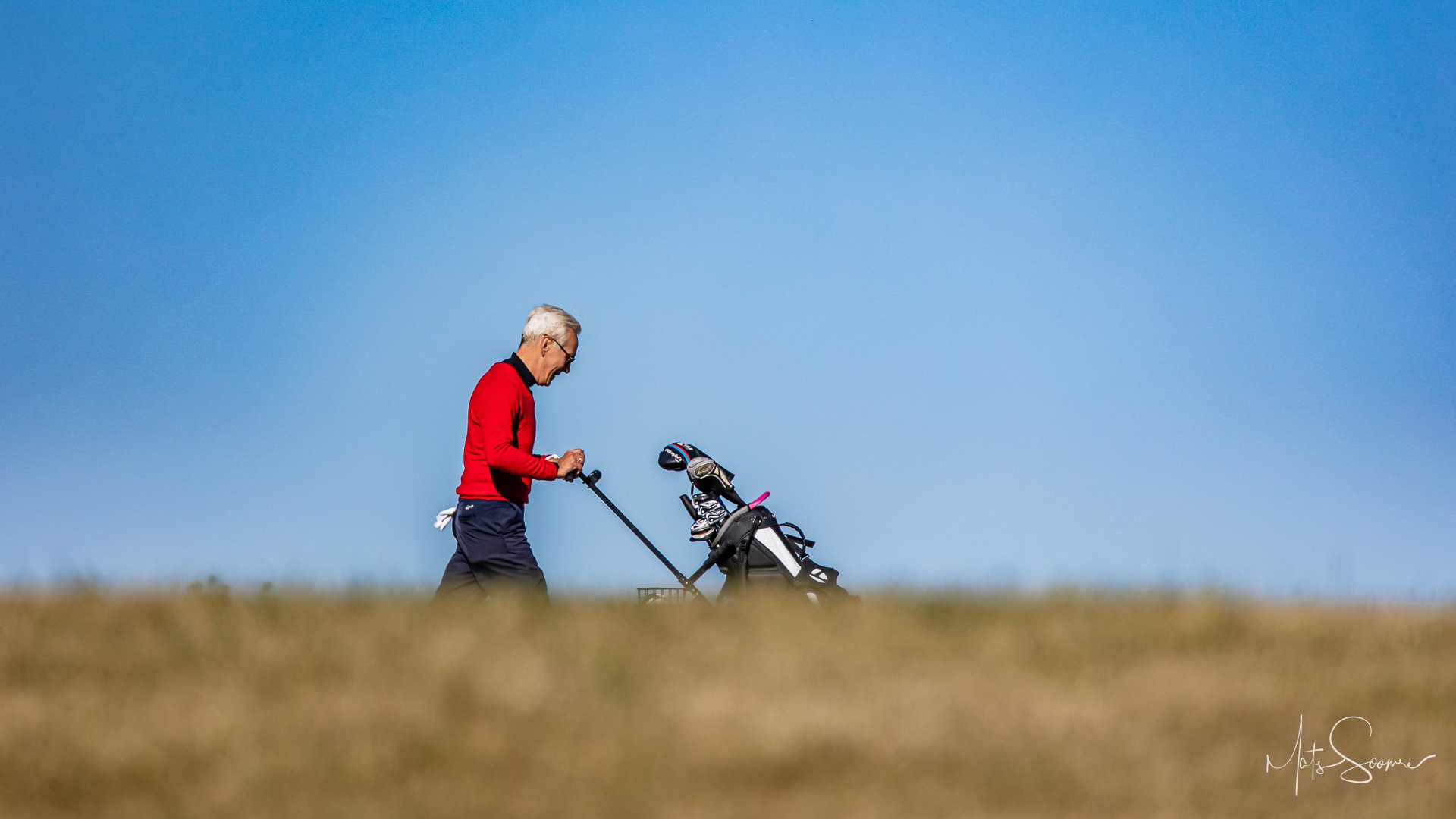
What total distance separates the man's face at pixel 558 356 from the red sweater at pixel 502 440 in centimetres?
16

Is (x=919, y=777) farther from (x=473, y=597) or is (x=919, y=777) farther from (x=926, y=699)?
(x=473, y=597)

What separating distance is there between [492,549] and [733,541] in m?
2.57

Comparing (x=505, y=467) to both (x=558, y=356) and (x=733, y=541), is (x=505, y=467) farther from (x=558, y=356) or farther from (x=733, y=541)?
(x=733, y=541)

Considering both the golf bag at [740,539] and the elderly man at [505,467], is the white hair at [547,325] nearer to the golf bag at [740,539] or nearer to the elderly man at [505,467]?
the elderly man at [505,467]

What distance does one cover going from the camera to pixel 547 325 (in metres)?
9.91

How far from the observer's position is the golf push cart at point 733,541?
36.3ft

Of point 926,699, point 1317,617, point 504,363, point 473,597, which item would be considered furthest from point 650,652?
point 1317,617

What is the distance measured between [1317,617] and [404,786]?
561 centimetres

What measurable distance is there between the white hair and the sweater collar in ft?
0.58

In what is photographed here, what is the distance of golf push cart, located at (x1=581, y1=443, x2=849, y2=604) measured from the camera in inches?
436

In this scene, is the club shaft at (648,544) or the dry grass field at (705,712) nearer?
the dry grass field at (705,712)

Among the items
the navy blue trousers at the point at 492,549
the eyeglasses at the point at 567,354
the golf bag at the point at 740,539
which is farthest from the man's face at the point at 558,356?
the golf bag at the point at 740,539

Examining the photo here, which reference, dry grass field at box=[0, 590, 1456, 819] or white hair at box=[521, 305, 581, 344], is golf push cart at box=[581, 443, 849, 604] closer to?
white hair at box=[521, 305, 581, 344]

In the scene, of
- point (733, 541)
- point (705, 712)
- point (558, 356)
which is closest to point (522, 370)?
point (558, 356)
